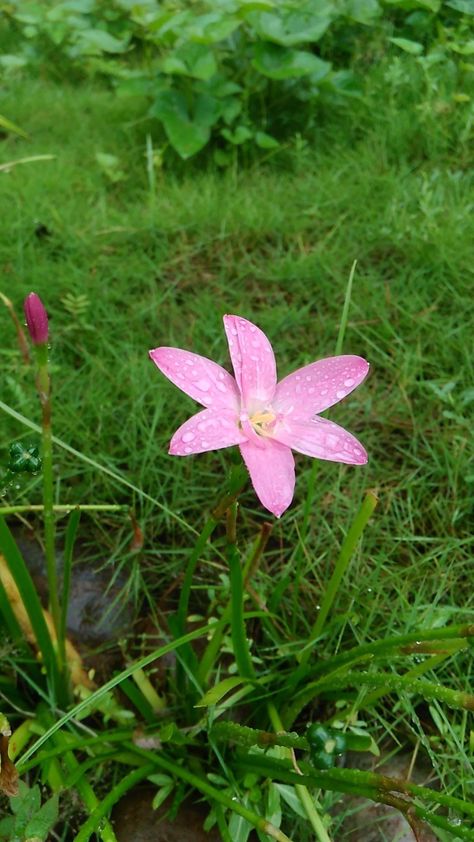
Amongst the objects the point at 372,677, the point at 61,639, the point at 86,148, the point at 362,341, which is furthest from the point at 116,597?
the point at 86,148

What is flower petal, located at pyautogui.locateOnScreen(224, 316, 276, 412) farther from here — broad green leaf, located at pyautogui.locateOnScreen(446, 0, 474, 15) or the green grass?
broad green leaf, located at pyautogui.locateOnScreen(446, 0, 474, 15)

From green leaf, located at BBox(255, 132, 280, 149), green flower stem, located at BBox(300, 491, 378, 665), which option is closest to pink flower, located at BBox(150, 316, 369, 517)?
green flower stem, located at BBox(300, 491, 378, 665)

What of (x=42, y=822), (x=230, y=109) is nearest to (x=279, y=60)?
(x=230, y=109)

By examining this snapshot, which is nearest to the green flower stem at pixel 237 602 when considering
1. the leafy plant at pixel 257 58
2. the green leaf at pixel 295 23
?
the leafy plant at pixel 257 58

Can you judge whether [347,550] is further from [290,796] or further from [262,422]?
[290,796]

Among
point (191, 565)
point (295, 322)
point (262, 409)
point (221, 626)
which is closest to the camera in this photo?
point (262, 409)

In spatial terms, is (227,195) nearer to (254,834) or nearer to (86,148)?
(86,148)
